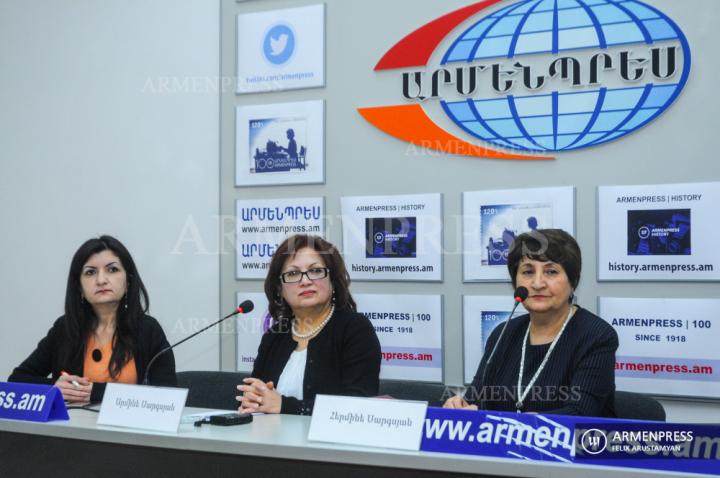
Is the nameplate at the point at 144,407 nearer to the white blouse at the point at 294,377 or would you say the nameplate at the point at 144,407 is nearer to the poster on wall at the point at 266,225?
the white blouse at the point at 294,377

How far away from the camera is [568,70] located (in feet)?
9.02

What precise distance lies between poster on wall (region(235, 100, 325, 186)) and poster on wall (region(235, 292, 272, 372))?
51 cm

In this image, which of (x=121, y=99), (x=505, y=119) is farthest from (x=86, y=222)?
(x=505, y=119)

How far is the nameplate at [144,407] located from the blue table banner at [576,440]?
63 centimetres

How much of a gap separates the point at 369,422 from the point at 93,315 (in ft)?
5.27

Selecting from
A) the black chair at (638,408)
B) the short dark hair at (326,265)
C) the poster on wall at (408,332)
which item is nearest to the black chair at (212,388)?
the short dark hair at (326,265)

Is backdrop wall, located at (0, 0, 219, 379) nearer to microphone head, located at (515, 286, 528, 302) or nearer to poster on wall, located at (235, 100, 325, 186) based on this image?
poster on wall, located at (235, 100, 325, 186)

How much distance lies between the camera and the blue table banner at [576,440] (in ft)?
4.37

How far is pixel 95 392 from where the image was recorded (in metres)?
2.35

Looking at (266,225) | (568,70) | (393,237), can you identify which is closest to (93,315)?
(266,225)

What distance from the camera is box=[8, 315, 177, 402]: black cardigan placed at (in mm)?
2617

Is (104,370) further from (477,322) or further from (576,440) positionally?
(576,440)

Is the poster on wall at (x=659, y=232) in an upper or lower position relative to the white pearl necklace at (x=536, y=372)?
A: upper

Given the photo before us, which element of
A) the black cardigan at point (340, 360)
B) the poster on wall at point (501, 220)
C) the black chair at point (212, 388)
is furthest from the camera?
the black chair at point (212, 388)
